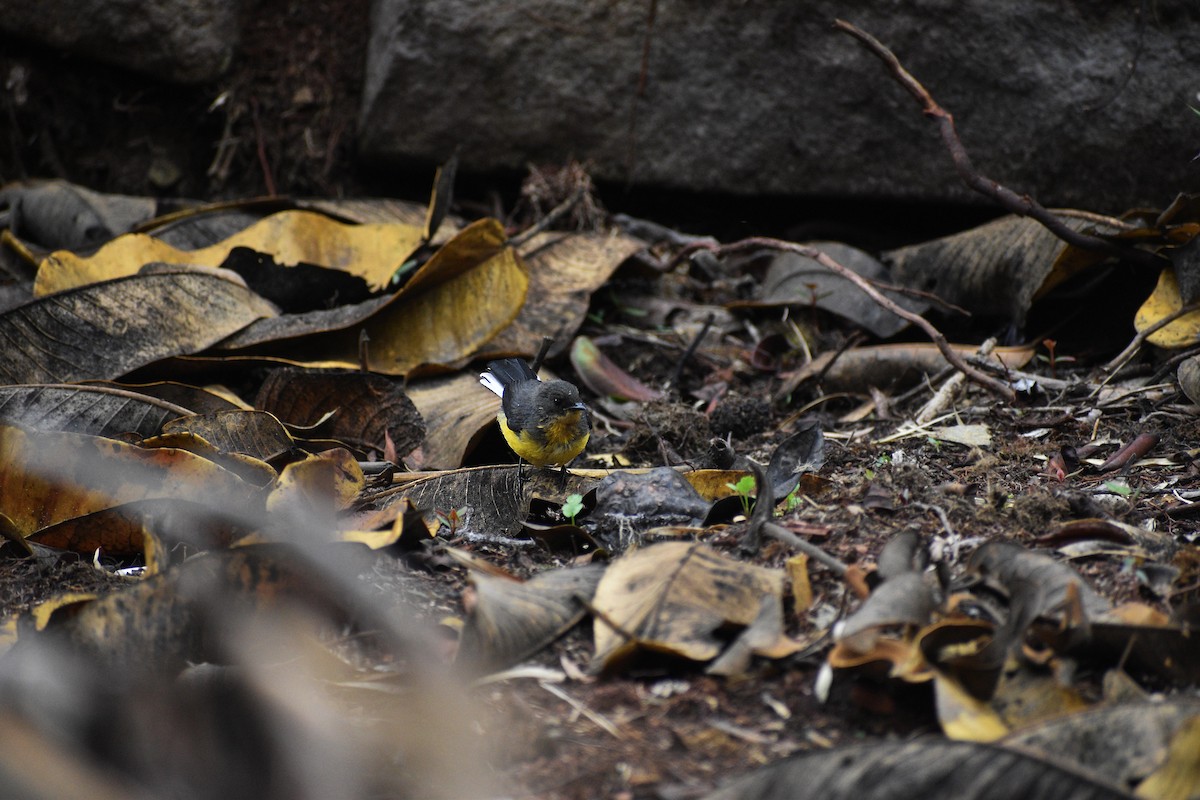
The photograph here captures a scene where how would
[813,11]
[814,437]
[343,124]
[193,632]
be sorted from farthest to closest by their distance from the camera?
1. [343,124]
2. [813,11]
3. [814,437]
4. [193,632]

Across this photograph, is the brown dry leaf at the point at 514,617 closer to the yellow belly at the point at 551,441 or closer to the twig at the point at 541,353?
the yellow belly at the point at 551,441

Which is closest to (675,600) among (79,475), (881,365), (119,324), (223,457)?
(223,457)

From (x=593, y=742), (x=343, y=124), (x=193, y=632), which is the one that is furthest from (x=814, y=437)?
(x=343, y=124)

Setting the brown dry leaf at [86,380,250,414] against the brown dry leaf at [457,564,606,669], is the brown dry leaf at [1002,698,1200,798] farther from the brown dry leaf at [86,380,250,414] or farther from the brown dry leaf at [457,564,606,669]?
the brown dry leaf at [86,380,250,414]

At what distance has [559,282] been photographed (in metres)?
4.61

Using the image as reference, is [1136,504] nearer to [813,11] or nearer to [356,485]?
[356,485]

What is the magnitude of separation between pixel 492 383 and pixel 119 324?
1301mm

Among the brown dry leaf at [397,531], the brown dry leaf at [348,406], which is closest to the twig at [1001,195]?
the brown dry leaf at [348,406]

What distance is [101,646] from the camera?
1989mm

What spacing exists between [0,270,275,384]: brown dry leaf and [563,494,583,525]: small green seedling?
5.39 feet

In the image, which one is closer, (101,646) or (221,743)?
(221,743)

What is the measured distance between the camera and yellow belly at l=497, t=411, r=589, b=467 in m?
3.32

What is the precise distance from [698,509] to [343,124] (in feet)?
12.0

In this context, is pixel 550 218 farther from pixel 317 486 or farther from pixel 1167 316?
pixel 1167 316
